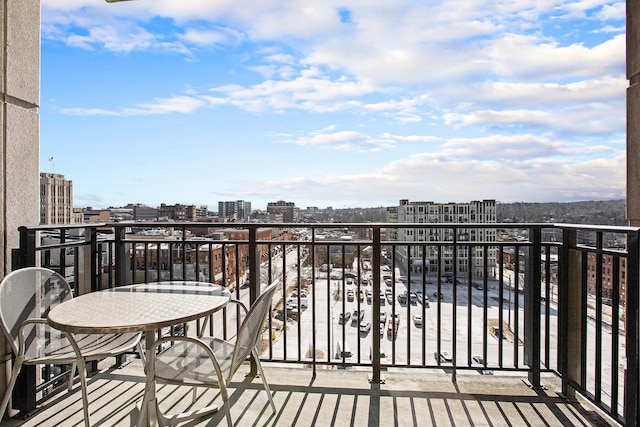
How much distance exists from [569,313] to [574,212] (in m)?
1.12

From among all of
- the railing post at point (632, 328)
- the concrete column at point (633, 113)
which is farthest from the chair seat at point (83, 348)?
the concrete column at point (633, 113)

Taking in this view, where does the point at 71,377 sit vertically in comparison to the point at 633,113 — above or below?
below

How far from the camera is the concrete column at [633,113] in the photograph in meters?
2.02

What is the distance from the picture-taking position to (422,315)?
2.73 metres

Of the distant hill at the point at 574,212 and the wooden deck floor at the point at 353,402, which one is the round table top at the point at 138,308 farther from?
the distant hill at the point at 574,212

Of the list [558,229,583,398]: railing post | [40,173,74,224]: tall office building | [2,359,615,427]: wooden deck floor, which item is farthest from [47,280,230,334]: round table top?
[558,229,583,398]: railing post

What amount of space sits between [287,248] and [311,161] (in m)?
18.1

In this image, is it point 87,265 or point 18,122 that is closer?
point 18,122

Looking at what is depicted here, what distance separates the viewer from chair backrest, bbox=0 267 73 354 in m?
1.88

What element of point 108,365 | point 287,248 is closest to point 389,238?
point 287,248

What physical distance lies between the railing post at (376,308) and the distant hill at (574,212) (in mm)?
1122

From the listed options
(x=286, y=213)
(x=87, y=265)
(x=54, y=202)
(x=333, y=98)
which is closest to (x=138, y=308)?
(x=87, y=265)

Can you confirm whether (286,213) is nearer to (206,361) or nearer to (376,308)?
→ (376,308)

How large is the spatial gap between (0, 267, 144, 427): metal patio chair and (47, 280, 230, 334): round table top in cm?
19
